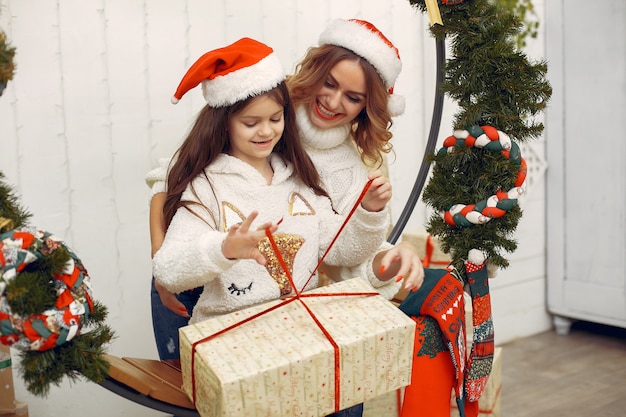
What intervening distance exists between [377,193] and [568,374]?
1.62m

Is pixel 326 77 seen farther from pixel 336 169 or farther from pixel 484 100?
pixel 484 100

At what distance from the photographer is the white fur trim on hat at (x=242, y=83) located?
1.33 meters

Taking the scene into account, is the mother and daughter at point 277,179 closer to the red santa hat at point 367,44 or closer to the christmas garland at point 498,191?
the red santa hat at point 367,44

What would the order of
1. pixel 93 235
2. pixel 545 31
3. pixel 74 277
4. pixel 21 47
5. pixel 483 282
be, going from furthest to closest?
A: 1. pixel 545 31
2. pixel 93 235
3. pixel 21 47
4. pixel 483 282
5. pixel 74 277

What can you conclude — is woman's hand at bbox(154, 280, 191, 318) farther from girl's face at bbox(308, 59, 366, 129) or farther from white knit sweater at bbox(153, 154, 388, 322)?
girl's face at bbox(308, 59, 366, 129)

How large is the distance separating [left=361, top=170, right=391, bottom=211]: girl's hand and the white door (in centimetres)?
153

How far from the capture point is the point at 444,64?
1.55 m

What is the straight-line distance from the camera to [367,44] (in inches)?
60.1

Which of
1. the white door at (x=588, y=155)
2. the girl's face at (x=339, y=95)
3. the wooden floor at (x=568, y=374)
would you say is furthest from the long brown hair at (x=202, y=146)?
the white door at (x=588, y=155)

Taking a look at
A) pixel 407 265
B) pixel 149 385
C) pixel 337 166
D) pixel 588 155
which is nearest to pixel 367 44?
pixel 337 166

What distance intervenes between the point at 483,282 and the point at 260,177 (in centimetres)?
53

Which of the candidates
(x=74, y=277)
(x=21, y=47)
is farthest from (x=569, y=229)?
(x=74, y=277)

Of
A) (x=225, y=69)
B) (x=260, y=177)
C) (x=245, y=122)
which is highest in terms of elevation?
(x=225, y=69)

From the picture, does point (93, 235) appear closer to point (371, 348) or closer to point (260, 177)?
point (260, 177)
